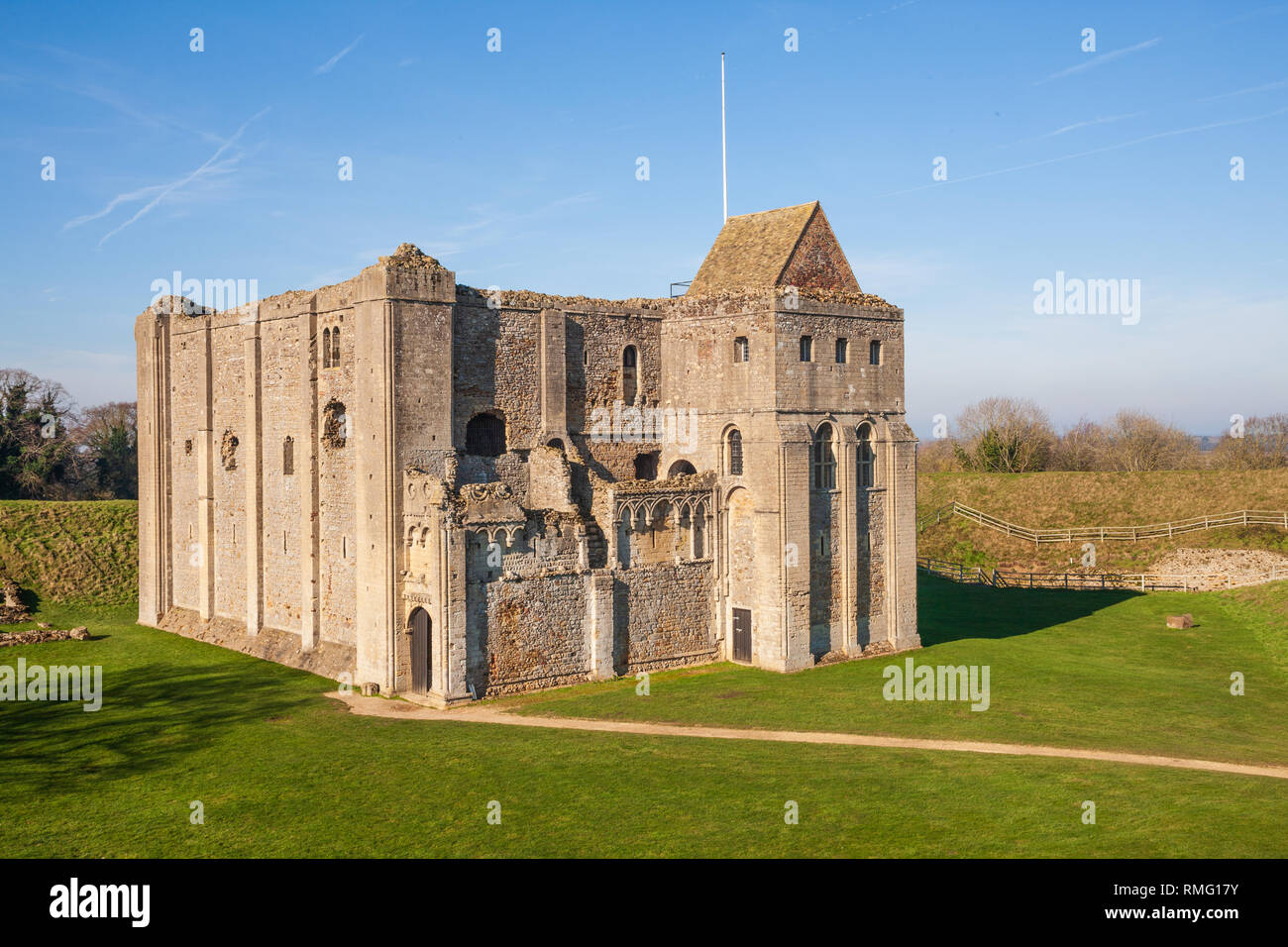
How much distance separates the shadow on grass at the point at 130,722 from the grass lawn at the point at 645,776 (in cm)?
9

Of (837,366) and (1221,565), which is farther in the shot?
(1221,565)

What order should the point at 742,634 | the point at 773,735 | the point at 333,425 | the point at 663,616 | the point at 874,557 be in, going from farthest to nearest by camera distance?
the point at 874,557 → the point at 742,634 → the point at 333,425 → the point at 663,616 → the point at 773,735

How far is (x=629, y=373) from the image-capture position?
35844 millimetres

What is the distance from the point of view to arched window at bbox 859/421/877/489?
118 feet

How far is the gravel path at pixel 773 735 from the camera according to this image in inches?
909

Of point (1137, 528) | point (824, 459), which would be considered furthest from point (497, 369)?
point (1137, 528)

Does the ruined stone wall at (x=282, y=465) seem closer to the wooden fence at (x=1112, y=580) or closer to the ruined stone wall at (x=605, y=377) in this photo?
the ruined stone wall at (x=605, y=377)

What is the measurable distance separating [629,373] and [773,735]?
14.4 metres

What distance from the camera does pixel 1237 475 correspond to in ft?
192

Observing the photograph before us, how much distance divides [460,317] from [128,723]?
46.1 feet

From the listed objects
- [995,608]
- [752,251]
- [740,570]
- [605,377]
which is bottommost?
[995,608]

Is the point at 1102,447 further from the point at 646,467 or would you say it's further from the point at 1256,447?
the point at 646,467
